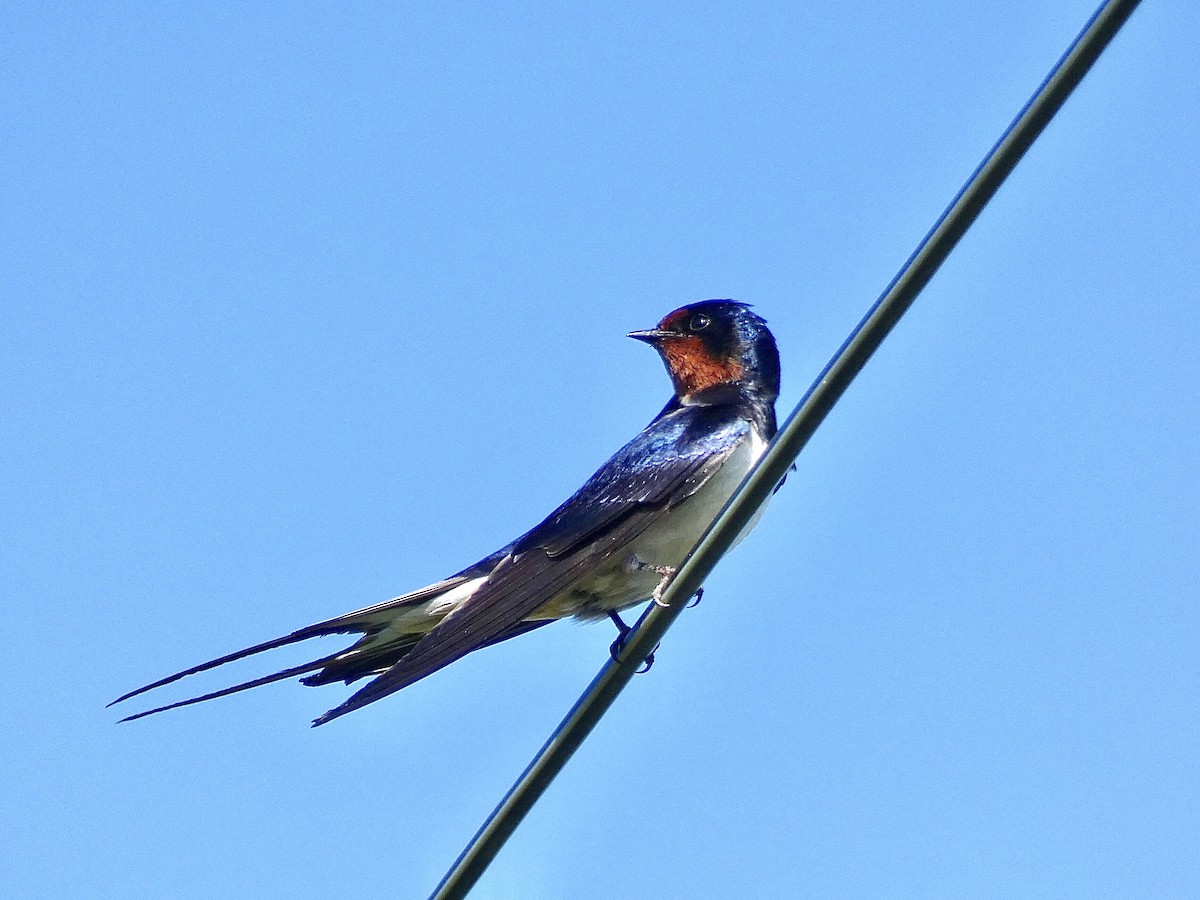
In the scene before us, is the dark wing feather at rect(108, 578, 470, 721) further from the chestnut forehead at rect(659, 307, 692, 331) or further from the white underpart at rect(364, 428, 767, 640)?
the chestnut forehead at rect(659, 307, 692, 331)

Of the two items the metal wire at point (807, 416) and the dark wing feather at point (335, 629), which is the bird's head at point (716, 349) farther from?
the metal wire at point (807, 416)

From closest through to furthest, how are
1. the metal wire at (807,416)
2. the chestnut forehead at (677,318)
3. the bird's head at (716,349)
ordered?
1. the metal wire at (807,416)
2. the bird's head at (716,349)
3. the chestnut forehead at (677,318)

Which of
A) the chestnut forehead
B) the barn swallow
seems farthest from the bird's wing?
the chestnut forehead

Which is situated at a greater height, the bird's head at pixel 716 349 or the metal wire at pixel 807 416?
the bird's head at pixel 716 349

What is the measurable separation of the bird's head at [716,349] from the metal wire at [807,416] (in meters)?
2.72

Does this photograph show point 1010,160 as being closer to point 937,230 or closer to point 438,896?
point 937,230

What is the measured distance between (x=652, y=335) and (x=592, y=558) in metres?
1.43

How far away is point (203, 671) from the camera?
12.7 ft

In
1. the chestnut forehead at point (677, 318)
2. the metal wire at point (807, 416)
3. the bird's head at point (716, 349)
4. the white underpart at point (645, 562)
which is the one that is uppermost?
the chestnut forehead at point (677, 318)

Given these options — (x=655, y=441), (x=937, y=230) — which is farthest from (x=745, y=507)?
(x=655, y=441)

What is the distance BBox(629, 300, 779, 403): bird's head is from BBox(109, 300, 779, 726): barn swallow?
3 centimetres

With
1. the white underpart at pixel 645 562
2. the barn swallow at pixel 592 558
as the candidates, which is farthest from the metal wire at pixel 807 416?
the white underpart at pixel 645 562

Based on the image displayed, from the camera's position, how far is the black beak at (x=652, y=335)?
564cm

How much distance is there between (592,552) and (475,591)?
387 mm
